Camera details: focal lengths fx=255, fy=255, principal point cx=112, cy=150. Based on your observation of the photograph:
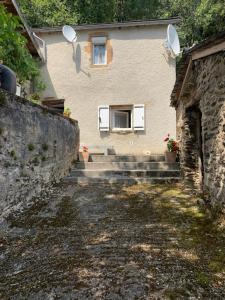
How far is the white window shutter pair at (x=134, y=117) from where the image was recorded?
10451 millimetres

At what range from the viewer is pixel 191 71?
541 cm

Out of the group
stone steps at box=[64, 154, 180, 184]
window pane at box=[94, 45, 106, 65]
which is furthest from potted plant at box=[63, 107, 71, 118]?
window pane at box=[94, 45, 106, 65]

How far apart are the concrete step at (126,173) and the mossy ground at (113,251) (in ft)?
6.10

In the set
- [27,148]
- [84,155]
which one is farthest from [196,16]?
[27,148]

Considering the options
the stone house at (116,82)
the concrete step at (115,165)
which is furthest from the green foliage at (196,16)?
the concrete step at (115,165)

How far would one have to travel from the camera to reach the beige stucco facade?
10.6 m

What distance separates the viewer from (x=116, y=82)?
10.9 meters

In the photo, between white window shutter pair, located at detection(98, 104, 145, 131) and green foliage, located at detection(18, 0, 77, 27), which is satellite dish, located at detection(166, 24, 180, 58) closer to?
white window shutter pair, located at detection(98, 104, 145, 131)

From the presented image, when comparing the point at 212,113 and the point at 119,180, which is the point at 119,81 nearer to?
the point at 119,180

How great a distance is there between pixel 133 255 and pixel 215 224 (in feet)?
5.29

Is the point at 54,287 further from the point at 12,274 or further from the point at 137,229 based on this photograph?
the point at 137,229

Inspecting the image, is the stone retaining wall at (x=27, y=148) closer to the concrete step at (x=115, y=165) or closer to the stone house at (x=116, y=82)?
the concrete step at (x=115, y=165)

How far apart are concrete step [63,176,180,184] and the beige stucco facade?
3475 millimetres

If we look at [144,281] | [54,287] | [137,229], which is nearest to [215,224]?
[137,229]
